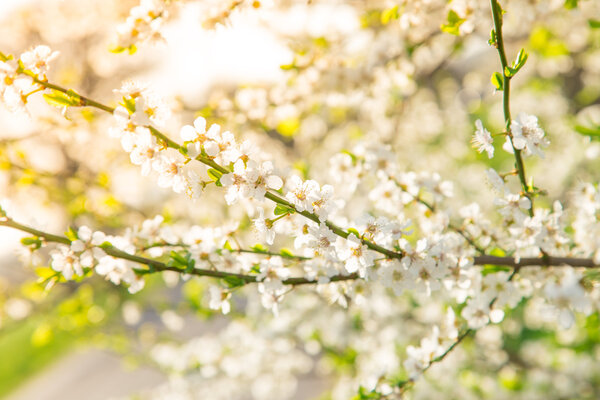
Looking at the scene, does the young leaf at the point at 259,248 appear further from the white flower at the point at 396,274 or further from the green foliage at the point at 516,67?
the green foliage at the point at 516,67

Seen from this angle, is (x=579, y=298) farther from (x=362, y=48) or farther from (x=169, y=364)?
(x=169, y=364)

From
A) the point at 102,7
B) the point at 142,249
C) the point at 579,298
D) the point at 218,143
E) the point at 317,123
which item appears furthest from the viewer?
the point at 102,7

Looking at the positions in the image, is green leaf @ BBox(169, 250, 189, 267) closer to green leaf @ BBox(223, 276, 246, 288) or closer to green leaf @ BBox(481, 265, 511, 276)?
green leaf @ BBox(223, 276, 246, 288)

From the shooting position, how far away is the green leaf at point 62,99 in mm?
1556

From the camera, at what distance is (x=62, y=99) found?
1.56 m

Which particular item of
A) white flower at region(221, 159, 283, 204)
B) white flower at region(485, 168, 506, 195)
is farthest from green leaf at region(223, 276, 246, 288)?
white flower at region(485, 168, 506, 195)

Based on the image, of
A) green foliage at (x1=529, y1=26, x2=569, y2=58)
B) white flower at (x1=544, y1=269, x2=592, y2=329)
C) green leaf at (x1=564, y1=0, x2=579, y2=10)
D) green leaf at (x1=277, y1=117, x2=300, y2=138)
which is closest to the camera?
white flower at (x1=544, y1=269, x2=592, y2=329)

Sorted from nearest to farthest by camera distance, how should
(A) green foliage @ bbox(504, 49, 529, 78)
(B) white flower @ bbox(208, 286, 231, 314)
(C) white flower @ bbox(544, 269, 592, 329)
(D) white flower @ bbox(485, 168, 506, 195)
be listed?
(C) white flower @ bbox(544, 269, 592, 329) < (A) green foliage @ bbox(504, 49, 529, 78) < (D) white flower @ bbox(485, 168, 506, 195) < (B) white flower @ bbox(208, 286, 231, 314)

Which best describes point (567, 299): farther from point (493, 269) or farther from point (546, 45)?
point (546, 45)

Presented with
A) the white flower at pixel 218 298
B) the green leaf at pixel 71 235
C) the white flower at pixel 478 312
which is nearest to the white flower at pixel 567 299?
the white flower at pixel 478 312

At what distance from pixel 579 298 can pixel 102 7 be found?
28.4 feet

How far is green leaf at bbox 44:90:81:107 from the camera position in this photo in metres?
1.56

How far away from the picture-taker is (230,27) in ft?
7.89

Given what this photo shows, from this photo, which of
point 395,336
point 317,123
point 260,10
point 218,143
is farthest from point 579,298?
point 317,123
